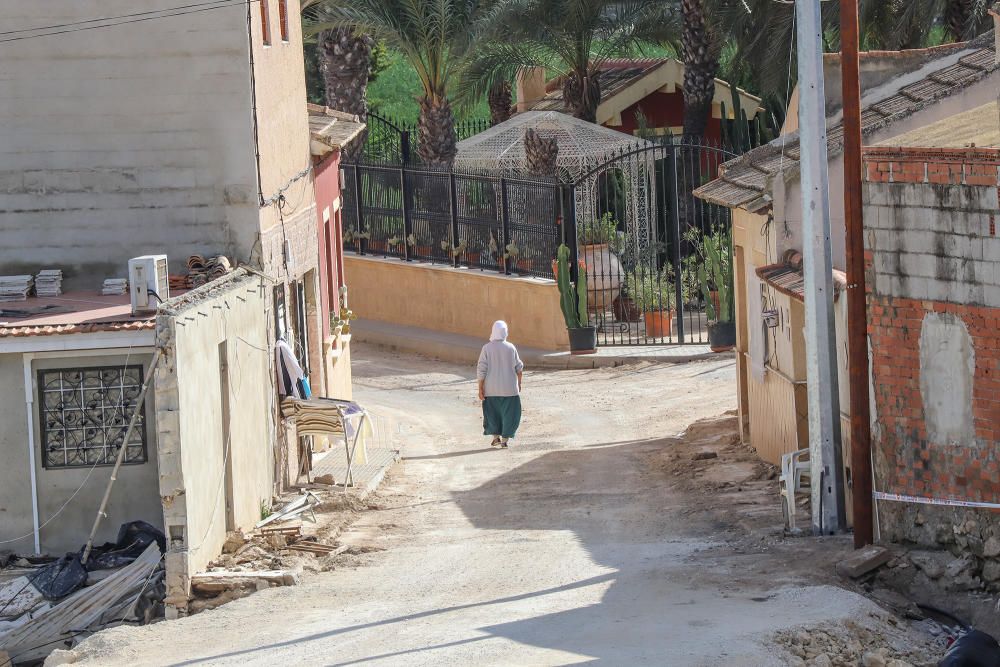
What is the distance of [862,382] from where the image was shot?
1084cm

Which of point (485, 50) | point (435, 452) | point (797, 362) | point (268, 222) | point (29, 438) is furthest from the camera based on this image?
point (485, 50)

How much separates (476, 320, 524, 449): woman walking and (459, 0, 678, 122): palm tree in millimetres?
11753

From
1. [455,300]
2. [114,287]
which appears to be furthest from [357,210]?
[114,287]

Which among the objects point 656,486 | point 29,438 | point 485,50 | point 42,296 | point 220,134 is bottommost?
point 656,486

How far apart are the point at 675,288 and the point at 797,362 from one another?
10363 millimetres

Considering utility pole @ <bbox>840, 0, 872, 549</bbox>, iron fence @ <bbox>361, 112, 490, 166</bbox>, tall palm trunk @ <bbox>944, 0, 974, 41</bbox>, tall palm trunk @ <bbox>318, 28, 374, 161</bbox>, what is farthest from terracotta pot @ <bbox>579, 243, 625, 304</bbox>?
utility pole @ <bbox>840, 0, 872, 549</bbox>

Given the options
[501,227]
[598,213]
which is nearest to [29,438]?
[501,227]

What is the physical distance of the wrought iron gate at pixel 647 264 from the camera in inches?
932

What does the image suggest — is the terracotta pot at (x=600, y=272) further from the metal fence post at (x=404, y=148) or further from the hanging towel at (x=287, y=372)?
the hanging towel at (x=287, y=372)

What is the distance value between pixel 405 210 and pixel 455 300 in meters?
2.33

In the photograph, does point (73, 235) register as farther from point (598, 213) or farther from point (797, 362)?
point (598, 213)

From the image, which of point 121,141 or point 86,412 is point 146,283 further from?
point 121,141

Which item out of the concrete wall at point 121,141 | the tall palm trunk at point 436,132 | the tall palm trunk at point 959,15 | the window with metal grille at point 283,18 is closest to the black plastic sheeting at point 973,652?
the concrete wall at point 121,141

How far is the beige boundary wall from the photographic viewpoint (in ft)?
78.0
